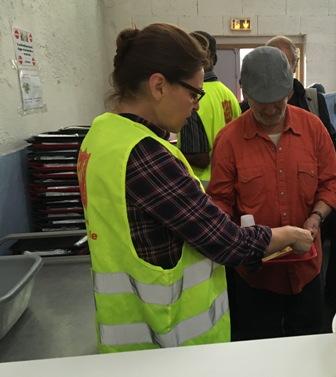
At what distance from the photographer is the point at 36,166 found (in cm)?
177

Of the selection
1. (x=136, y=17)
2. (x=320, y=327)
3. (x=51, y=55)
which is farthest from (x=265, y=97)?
(x=136, y=17)

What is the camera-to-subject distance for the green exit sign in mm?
4426

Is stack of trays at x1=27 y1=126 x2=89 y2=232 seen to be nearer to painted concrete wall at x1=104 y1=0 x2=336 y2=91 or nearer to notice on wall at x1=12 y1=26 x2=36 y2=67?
notice on wall at x1=12 y1=26 x2=36 y2=67

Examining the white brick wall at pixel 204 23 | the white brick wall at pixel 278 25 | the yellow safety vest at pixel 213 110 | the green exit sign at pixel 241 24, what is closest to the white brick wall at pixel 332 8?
the white brick wall at pixel 278 25

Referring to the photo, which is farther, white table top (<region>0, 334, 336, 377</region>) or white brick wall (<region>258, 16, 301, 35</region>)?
white brick wall (<region>258, 16, 301, 35</region>)

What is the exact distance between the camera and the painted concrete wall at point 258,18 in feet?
14.2

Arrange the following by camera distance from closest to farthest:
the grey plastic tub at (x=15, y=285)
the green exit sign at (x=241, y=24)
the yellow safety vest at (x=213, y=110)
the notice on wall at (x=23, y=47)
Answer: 1. the grey plastic tub at (x=15, y=285)
2. the notice on wall at (x=23, y=47)
3. the yellow safety vest at (x=213, y=110)
4. the green exit sign at (x=241, y=24)

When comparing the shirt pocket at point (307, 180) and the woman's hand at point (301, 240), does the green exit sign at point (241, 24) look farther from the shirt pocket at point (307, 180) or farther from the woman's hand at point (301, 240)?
the woman's hand at point (301, 240)

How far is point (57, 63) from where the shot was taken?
100 inches

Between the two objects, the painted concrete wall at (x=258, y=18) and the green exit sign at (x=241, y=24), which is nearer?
the painted concrete wall at (x=258, y=18)

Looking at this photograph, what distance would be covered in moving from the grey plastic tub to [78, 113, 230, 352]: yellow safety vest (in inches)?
10.0

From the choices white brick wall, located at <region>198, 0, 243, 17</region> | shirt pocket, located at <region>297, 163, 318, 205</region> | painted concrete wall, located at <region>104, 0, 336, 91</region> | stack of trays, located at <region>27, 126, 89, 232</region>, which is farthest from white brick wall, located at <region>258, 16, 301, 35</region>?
shirt pocket, located at <region>297, 163, 318, 205</region>

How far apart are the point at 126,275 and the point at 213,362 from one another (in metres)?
0.25

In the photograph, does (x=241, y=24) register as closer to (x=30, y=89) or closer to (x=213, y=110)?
(x=213, y=110)
